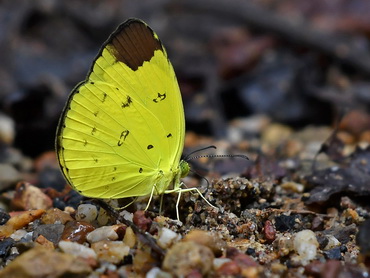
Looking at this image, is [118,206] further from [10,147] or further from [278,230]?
[10,147]

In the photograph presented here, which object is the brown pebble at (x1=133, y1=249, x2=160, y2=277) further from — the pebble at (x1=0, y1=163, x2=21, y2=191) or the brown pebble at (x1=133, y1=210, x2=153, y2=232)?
the pebble at (x1=0, y1=163, x2=21, y2=191)

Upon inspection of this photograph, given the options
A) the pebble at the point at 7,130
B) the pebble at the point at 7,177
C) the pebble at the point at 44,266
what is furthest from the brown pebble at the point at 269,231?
the pebble at the point at 7,130

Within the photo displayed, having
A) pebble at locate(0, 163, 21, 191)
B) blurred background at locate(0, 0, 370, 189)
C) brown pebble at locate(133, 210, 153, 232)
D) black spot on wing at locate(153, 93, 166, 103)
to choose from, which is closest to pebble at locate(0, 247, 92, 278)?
brown pebble at locate(133, 210, 153, 232)

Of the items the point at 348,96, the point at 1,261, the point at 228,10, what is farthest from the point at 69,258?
the point at 228,10

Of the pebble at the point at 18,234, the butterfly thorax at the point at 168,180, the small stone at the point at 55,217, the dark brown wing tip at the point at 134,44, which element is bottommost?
the pebble at the point at 18,234

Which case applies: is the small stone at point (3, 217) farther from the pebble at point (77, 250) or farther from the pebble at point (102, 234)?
the pebble at point (77, 250)

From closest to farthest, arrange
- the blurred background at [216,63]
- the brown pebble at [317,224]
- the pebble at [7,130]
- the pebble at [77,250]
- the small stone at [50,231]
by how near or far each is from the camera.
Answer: the pebble at [77,250], the small stone at [50,231], the brown pebble at [317,224], the pebble at [7,130], the blurred background at [216,63]
